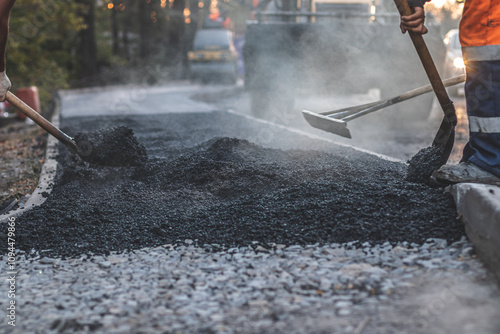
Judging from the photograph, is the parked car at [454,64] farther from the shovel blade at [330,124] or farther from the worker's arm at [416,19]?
the worker's arm at [416,19]

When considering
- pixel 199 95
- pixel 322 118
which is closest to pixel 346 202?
pixel 322 118

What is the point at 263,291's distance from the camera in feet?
8.29

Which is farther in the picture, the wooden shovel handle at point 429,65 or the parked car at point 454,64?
the parked car at point 454,64

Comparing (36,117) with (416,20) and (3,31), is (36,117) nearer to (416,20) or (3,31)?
(3,31)

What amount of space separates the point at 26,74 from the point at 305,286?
17013 millimetres

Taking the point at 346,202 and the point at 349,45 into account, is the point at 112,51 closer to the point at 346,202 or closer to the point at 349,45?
the point at 349,45

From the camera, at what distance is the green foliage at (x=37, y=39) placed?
555 inches

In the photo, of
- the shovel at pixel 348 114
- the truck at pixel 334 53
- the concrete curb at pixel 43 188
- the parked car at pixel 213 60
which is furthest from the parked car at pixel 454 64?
the concrete curb at pixel 43 188

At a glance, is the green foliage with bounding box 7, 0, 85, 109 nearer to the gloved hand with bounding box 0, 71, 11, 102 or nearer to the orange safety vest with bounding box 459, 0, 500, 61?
the gloved hand with bounding box 0, 71, 11, 102

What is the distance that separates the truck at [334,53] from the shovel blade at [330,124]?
3628 mm

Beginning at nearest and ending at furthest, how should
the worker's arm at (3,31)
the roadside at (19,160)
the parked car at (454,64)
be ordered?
1. the worker's arm at (3,31)
2. the roadside at (19,160)
3. the parked car at (454,64)

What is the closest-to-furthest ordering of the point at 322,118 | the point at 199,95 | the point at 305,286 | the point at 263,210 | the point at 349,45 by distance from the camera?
1. the point at 305,286
2. the point at 263,210
3. the point at 322,118
4. the point at 349,45
5. the point at 199,95

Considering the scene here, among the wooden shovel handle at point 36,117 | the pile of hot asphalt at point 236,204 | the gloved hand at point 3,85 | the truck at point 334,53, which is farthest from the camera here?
the truck at point 334,53

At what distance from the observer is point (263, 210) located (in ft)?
11.6
